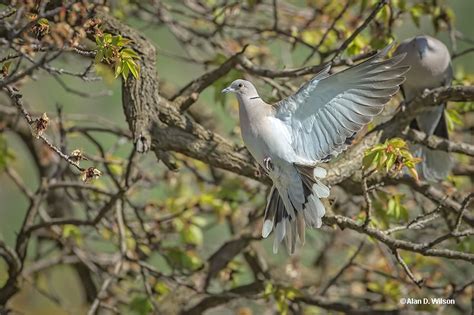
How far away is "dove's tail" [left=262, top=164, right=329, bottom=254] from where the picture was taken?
3049 mm

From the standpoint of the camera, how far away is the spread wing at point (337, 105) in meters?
2.90

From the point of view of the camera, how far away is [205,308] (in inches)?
158

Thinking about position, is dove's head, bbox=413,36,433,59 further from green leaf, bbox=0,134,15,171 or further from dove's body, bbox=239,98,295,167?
green leaf, bbox=0,134,15,171

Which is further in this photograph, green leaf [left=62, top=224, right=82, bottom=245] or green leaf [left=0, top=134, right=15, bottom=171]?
green leaf [left=62, top=224, right=82, bottom=245]

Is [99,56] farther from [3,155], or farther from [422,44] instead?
[422,44]

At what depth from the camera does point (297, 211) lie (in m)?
3.21

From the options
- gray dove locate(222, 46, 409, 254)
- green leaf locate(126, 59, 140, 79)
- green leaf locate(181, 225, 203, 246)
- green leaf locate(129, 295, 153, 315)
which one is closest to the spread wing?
gray dove locate(222, 46, 409, 254)

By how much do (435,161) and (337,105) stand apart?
1178 millimetres

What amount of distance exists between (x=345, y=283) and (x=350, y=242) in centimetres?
46

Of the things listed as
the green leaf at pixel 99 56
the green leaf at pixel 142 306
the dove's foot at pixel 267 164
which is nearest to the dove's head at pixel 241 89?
the dove's foot at pixel 267 164

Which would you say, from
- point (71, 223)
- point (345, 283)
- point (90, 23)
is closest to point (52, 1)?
point (90, 23)

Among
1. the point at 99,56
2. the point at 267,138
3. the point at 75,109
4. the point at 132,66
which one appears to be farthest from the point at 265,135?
the point at 75,109

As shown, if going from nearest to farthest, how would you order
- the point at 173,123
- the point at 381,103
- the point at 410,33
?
the point at 381,103 < the point at 173,123 < the point at 410,33

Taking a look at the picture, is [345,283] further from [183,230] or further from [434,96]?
[434,96]
